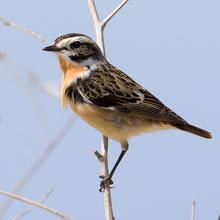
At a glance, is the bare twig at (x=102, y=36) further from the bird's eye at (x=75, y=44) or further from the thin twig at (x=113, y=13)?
the bird's eye at (x=75, y=44)

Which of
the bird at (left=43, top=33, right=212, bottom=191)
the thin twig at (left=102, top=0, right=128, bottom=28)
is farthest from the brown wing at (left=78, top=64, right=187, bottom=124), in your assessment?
the thin twig at (left=102, top=0, right=128, bottom=28)

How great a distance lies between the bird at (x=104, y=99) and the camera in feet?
14.7

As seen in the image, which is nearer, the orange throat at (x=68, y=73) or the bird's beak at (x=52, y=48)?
the bird's beak at (x=52, y=48)

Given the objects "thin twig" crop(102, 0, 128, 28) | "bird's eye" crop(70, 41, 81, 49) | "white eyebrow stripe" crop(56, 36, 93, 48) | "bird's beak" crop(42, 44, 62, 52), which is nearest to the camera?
"thin twig" crop(102, 0, 128, 28)

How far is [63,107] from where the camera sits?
178 inches

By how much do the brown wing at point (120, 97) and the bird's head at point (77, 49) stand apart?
0.16 metres

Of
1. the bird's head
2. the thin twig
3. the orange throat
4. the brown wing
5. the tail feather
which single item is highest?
A: the thin twig

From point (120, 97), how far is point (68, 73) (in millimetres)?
489

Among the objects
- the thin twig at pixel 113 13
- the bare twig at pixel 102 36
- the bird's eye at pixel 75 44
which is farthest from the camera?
the bird's eye at pixel 75 44

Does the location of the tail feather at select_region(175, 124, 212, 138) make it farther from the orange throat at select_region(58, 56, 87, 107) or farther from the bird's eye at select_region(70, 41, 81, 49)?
the bird's eye at select_region(70, 41, 81, 49)

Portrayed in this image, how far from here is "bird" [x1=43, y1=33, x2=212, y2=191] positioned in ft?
14.7

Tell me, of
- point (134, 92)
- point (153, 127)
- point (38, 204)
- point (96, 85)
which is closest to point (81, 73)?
point (96, 85)

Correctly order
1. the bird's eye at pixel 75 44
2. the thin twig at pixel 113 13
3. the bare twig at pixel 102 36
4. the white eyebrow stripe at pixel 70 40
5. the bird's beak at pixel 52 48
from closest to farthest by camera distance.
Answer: the bare twig at pixel 102 36, the thin twig at pixel 113 13, the bird's beak at pixel 52 48, the white eyebrow stripe at pixel 70 40, the bird's eye at pixel 75 44

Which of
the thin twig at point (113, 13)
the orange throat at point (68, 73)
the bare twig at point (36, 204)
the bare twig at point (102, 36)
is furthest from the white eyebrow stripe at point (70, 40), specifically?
the bare twig at point (36, 204)
